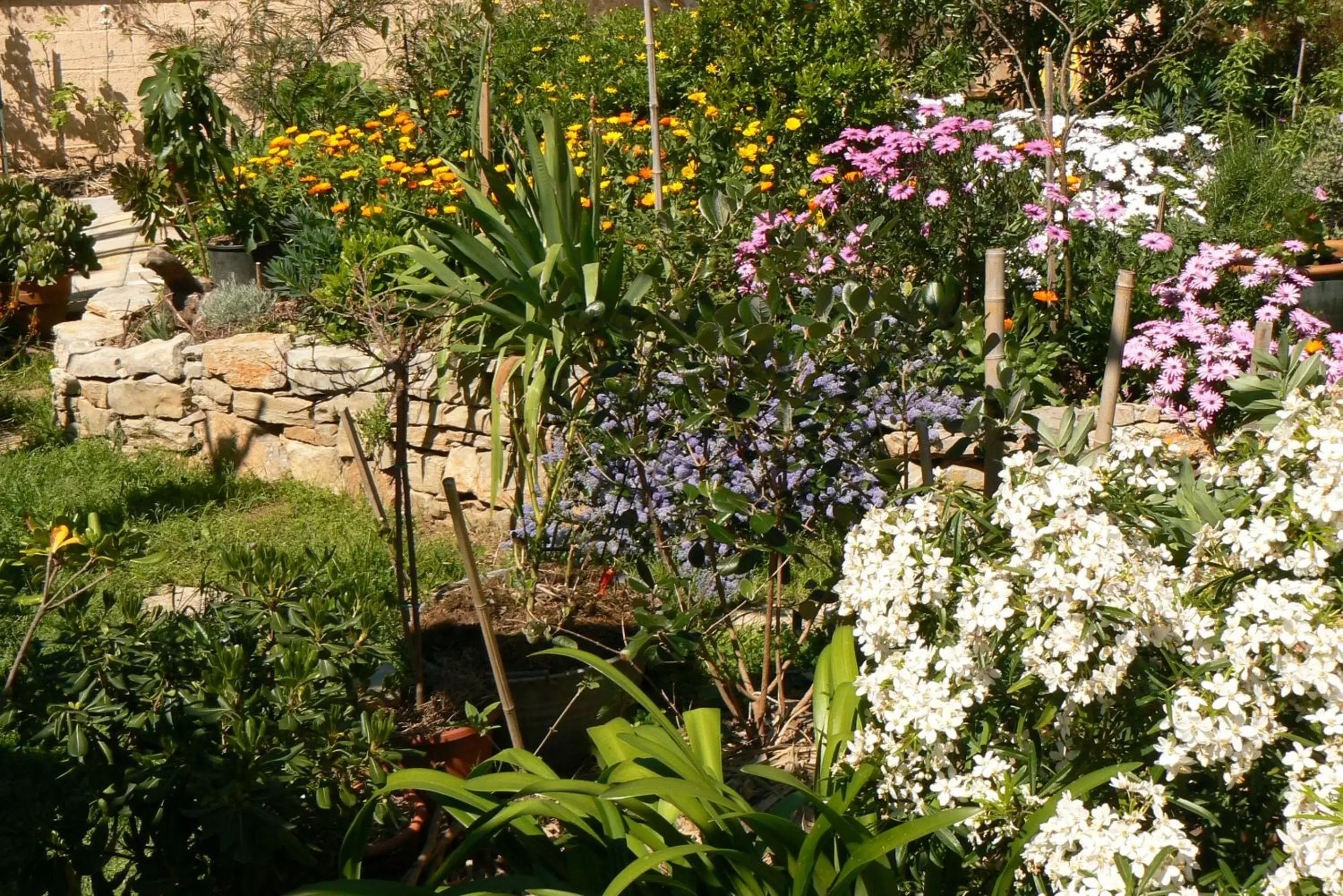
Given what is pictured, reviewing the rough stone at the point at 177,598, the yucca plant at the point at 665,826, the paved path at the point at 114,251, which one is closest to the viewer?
the yucca plant at the point at 665,826

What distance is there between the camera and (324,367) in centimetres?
518

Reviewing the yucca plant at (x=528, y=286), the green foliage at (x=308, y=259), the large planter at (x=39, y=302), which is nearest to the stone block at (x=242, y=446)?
the green foliage at (x=308, y=259)

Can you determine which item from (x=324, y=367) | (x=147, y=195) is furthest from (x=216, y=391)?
(x=147, y=195)

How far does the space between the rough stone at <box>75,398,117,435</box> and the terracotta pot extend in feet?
11.7

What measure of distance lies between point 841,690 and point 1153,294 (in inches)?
127

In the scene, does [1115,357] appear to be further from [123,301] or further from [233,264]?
[123,301]

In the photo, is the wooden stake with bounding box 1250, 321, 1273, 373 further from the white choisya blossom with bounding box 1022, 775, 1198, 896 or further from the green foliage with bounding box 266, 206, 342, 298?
the green foliage with bounding box 266, 206, 342, 298

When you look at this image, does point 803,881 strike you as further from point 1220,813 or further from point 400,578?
point 400,578

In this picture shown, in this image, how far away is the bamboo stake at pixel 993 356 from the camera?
2795 mm

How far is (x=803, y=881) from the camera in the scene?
202cm

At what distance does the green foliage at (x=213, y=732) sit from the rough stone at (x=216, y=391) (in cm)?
306

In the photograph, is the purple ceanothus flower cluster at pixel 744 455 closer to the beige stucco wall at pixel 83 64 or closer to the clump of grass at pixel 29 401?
the clump of grass at pixel 29 401

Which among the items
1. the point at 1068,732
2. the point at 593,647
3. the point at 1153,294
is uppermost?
the point at 1153,294

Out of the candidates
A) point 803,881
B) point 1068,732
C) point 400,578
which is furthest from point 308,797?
point 1068,732
